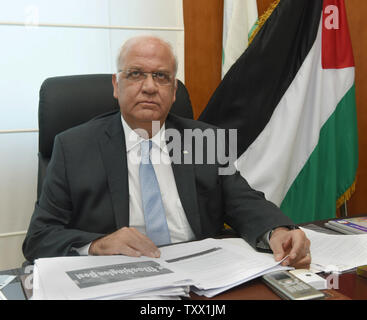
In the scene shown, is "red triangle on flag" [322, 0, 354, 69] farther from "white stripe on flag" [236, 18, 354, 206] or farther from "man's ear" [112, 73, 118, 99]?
"man's ear" [112, 73, 118, 99]

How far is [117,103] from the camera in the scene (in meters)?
1.62

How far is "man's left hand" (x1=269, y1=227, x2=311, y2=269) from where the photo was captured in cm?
98

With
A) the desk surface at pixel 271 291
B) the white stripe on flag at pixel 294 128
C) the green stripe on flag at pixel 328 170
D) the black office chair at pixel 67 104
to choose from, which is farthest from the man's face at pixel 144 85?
the green stripe on flag at pixel 328 170

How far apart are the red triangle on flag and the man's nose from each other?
1.20 meters

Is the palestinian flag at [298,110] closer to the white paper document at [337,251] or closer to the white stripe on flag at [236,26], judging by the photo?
the white stripe on flag at [236,26]

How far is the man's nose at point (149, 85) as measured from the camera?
4.71 feet

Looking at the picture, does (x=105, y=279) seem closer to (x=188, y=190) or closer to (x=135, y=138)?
(x=188, y=190)

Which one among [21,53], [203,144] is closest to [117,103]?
[203,144]

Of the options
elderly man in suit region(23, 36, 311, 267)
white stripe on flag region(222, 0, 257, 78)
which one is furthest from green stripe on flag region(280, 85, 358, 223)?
elderly man in suit region(23, 36, 311, 267)

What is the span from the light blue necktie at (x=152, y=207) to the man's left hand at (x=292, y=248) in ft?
1.28

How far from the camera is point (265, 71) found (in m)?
2.18

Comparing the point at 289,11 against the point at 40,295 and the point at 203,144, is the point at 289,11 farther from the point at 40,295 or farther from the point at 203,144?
the point at 40,295

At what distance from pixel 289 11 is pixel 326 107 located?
1.86 feet

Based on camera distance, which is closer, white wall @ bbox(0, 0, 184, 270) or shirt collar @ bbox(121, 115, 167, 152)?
shirt collar @ bbox(121, 115, 167, 152)
